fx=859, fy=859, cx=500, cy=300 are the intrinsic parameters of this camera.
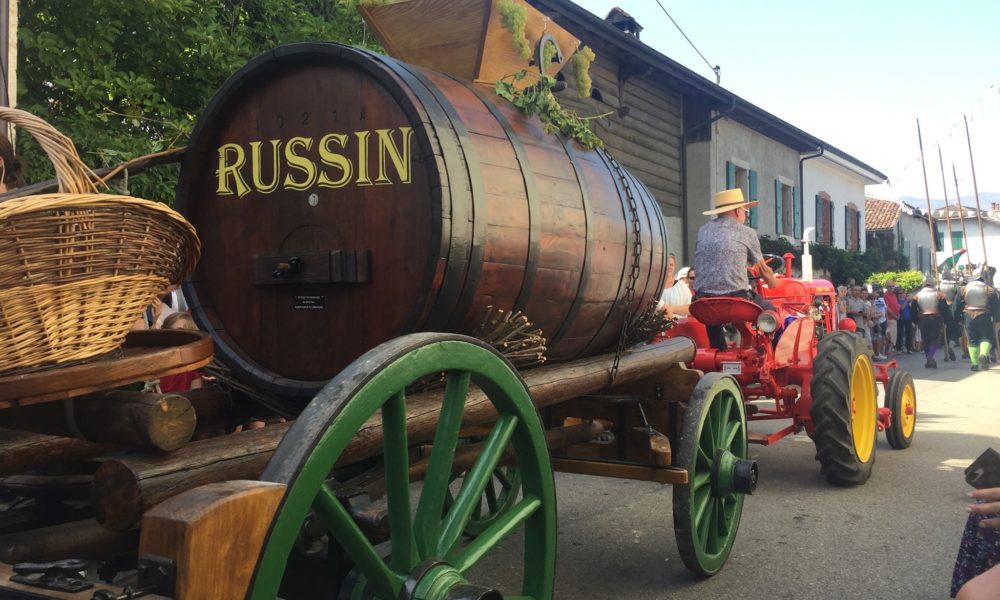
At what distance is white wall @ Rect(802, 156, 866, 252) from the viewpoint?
22297mm

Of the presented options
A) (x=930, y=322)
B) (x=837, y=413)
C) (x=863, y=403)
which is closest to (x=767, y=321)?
(x=837, y=413)

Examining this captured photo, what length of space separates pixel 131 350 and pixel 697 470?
2.43 m

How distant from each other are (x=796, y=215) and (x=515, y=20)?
19.9 meters

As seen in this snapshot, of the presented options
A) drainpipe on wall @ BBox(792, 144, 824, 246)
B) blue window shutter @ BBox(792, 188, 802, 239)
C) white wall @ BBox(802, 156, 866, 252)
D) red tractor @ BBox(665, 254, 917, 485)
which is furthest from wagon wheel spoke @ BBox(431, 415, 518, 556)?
white wall @ BBox(802, 156, 866, 252)

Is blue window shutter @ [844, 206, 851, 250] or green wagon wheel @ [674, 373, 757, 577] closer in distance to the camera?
green wagon wheel @ [674, 373, 757, 577]

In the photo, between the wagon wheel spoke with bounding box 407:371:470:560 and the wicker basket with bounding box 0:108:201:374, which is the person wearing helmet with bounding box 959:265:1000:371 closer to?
the wagon wheel spoke with bounding box 407:371:470:560

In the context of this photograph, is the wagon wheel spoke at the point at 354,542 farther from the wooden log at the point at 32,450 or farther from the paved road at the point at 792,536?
the paved road at the point at 792,536

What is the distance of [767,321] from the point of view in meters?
5.53

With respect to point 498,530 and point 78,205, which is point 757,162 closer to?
point 498,530

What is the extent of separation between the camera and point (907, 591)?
3.53m

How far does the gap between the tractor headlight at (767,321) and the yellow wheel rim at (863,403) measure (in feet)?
2.09

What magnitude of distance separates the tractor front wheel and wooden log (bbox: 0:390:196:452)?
584cm

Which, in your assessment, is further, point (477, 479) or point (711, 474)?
point (711, 474)

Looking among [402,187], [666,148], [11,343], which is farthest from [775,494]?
[666,148]
